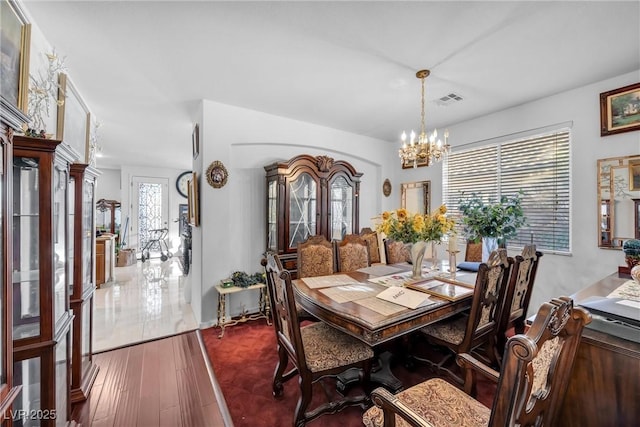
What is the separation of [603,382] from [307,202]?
3047 mm

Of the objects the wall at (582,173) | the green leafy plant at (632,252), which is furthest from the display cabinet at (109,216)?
the green leafy plant at (632,252)

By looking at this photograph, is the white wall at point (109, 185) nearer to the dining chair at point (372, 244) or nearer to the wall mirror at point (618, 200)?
the dining chair at point (372, 244)

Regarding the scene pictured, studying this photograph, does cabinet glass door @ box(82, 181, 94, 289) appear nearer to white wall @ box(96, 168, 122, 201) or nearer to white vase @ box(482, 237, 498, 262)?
white vase @ box(482, 237, 498, 262)

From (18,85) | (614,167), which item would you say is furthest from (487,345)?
(18,85)

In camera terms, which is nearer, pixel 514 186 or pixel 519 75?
pixel 519 75

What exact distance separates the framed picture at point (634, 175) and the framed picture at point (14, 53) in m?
4.79

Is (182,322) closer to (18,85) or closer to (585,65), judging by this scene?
(18,85)

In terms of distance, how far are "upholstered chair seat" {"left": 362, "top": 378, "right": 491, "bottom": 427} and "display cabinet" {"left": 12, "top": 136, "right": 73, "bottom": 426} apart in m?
1.55

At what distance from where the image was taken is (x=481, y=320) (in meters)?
1.90

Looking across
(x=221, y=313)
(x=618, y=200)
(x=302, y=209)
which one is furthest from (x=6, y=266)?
(x=618, y=200)

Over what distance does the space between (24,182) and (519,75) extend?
12.7 feet

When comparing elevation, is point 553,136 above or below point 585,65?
below

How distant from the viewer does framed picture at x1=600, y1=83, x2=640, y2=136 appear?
257cm

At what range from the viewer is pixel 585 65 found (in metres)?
2.48
